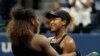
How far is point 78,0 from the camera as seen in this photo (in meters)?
10.2

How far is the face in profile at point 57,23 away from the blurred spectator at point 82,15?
15.8 ft

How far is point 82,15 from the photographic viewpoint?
33.5ft

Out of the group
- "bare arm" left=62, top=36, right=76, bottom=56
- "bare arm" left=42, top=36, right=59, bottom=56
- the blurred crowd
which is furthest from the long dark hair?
the blurred crowd

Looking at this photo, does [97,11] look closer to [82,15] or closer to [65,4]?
[82,15]

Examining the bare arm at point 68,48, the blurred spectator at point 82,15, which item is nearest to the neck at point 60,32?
the bare arm at point 68,48

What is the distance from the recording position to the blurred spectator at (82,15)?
33.4ft

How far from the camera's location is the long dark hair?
4305 millimetres

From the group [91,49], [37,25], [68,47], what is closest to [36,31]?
[37,25]

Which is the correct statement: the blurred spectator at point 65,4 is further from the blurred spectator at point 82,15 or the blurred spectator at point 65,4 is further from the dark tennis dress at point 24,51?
the dark tennis dress at point 24,51

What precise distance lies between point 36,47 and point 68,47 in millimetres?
893

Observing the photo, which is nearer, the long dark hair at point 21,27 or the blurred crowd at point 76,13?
the long dark hair at point 21,27

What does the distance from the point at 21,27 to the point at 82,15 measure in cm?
601

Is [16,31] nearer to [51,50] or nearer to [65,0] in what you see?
[51,50]

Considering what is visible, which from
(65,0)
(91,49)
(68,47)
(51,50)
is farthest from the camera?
(65,0)
